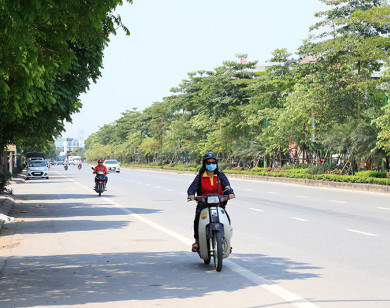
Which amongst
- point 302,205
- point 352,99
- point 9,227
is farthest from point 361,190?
point 9,227

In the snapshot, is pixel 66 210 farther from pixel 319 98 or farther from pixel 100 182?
pixel 319 98

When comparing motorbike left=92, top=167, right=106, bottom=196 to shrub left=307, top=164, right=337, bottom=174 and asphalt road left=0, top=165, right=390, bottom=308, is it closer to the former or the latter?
asphalt road left=0, top=165, right=390, bottom=308

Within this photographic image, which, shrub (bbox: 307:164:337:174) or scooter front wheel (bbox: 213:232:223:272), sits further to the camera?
shrub (bbox: 307:164:337:174)

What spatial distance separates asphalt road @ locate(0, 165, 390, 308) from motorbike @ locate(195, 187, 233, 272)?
239 millimetres

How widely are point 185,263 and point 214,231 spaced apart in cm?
96

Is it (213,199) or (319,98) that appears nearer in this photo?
(213,199)

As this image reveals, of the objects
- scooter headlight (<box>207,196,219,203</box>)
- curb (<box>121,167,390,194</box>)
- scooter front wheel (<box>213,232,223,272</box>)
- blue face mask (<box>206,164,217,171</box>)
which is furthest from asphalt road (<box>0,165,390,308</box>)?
curb (<box>121,167,390,194</box>)

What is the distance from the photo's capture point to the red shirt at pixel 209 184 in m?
9.65

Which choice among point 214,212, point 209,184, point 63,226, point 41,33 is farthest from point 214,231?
point 63,226

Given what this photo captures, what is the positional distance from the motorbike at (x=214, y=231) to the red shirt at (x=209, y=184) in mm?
263

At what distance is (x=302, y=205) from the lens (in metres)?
22.8

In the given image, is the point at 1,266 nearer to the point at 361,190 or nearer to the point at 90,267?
the point at 90,267

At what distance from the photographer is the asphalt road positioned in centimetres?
711

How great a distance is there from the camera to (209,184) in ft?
31.8
